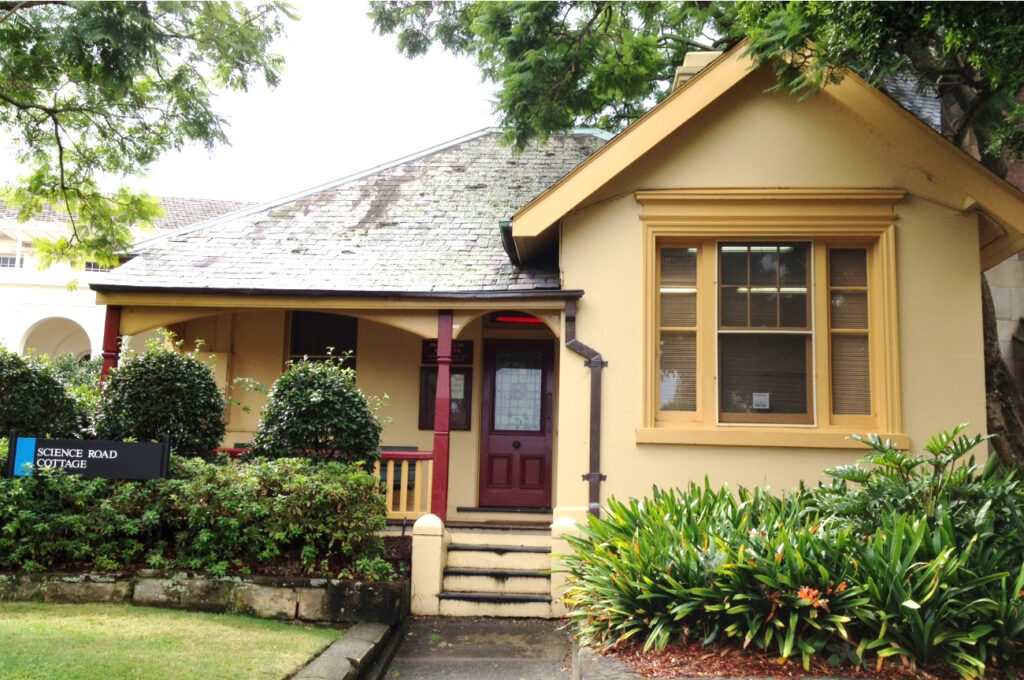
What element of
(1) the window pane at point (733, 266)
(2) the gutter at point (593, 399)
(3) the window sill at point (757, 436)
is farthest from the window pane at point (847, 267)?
(2) the gutter at point (593, 399)

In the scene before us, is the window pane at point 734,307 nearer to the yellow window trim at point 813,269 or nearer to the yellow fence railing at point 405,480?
the yellow window trim at point 813,269

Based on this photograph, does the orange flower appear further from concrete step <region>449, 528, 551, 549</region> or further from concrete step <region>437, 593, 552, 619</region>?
concrete step <region>449, 528, 551, 549</region>

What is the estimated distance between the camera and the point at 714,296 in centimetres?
854

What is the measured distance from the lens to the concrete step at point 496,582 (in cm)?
825

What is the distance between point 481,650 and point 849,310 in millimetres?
5124

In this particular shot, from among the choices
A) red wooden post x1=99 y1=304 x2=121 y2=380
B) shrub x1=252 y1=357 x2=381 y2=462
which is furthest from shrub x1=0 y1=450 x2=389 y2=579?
red wooden post x1=99 y1=304 x2=121 y2=380

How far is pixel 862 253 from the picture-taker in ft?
28.2

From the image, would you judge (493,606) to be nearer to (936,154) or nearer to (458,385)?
(458,385)

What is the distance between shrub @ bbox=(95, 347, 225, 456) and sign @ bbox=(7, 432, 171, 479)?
0.89m

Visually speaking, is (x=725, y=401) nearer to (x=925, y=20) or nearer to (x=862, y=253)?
(x=862, y=253)

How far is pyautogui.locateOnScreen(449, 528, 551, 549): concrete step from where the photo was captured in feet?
28.7

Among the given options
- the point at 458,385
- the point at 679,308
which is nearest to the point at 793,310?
the point at 679,308

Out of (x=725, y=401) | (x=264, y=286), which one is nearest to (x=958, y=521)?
(x=725, y=401)

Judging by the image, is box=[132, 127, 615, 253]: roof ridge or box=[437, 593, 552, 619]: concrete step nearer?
box=[437, 593, 552, 619]: concrete step
